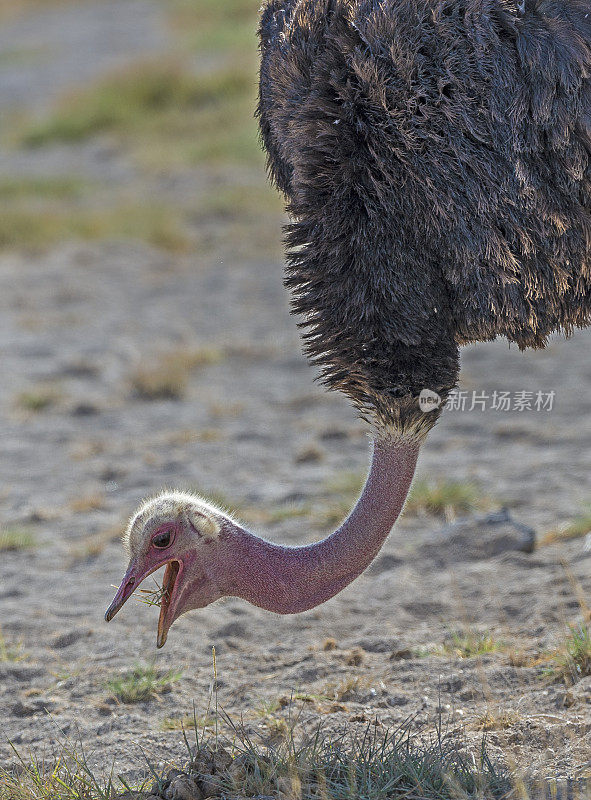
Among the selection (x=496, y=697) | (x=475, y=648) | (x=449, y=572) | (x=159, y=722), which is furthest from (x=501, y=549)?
(x=159, y=722)

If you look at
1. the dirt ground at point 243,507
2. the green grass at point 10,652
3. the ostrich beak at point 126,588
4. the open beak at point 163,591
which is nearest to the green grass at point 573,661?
the dirt ground at point 243,507

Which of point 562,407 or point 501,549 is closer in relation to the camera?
point 501,549

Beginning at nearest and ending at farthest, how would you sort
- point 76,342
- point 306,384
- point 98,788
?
point 98,788
point 306,384
point 76,342

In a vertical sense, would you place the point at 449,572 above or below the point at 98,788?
above

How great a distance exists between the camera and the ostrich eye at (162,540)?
333cm

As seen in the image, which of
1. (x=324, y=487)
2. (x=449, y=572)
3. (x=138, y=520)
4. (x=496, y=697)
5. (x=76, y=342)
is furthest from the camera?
(x=76, y=342)

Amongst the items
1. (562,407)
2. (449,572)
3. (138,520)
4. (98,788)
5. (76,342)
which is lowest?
(98,788)

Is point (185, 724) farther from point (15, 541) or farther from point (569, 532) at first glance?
point (569, 532)

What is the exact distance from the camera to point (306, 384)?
7641mm

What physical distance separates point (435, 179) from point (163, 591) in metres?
1.40

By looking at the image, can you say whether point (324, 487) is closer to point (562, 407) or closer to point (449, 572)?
point (449, 572)

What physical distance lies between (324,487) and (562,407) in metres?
1.77

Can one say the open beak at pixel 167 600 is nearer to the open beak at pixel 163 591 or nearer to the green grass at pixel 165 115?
the open beak at pixel 163 591

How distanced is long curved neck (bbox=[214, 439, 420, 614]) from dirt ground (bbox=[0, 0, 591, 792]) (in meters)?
0.52
